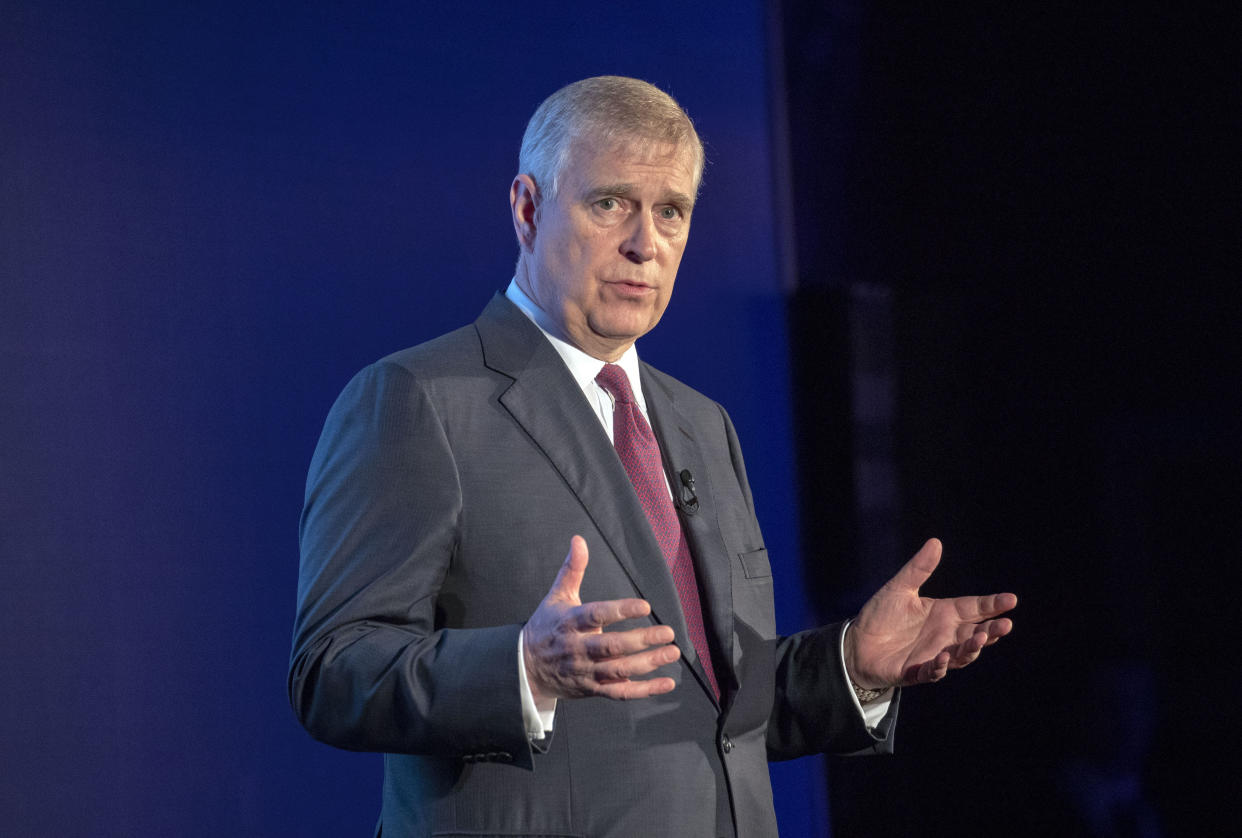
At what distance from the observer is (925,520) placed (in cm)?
266

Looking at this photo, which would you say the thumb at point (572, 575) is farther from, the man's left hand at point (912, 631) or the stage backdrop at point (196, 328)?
the stage backdrop at point (196, 328)

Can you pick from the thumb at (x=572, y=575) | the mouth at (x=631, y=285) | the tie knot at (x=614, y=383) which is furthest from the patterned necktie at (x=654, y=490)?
the thumb at (x=572, y=575)

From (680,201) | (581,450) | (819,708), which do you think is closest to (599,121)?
(680,201)

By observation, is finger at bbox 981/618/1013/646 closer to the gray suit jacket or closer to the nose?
the gray suit jacket

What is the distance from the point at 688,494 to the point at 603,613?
2.09 feet

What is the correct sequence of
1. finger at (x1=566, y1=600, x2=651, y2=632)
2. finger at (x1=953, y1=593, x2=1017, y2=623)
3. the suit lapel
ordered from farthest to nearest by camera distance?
finger at (x1=953, y1=593, x2=1017, y2=623) → the suit lapel → finger at (x1=566, y1=600, x2=651, y2=632)

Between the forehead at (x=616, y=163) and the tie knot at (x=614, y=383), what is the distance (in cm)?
28

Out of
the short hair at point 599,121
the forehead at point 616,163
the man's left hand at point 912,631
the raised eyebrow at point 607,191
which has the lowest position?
the man's left hand at point 912,631

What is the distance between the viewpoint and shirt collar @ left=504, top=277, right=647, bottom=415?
5.58ft

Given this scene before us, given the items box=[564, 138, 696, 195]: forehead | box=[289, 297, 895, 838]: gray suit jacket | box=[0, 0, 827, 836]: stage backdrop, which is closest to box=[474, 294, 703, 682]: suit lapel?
box=[289, 297, 895, 838]: gray suit jacket

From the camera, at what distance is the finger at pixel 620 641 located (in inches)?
44.5

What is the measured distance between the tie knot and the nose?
17 centimetres

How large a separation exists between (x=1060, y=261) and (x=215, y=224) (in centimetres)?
178

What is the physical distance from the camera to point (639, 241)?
5.56 ft
